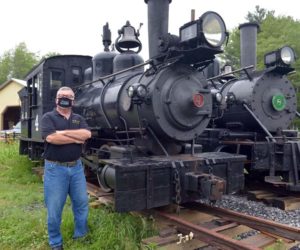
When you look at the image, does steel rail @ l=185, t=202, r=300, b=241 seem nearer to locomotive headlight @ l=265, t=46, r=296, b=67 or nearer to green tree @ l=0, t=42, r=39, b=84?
locomotive headlight @ l=265, t=46, r=296, b=67

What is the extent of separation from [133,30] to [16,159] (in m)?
6.38

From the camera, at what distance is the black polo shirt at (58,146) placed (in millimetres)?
4027

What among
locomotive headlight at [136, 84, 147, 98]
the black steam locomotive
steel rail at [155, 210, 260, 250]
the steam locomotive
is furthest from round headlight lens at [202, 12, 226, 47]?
steel rail at [155, 210, 260, 250]

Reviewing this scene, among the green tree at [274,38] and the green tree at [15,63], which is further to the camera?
the green tree at [15,63]

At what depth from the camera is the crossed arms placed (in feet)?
Result: 13.0

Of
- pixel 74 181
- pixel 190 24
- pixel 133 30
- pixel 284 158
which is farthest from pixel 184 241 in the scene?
pixel 133 30

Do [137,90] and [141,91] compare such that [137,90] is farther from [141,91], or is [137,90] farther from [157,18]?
[157,18]

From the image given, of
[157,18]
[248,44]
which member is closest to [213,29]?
[157,18]

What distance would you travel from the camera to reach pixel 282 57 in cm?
734

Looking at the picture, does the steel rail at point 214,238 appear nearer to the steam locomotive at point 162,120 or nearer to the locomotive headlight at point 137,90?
the steam locomotive at point 162,120

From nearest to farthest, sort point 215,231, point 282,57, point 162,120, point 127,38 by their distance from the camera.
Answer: point 215,231 → point 162,120 → point 127,38 → point 282,57

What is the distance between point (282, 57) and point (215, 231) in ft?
15.0

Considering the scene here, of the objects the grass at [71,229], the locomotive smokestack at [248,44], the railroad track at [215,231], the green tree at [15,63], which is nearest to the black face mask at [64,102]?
the grass at [71,229]

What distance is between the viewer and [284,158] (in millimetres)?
6398
